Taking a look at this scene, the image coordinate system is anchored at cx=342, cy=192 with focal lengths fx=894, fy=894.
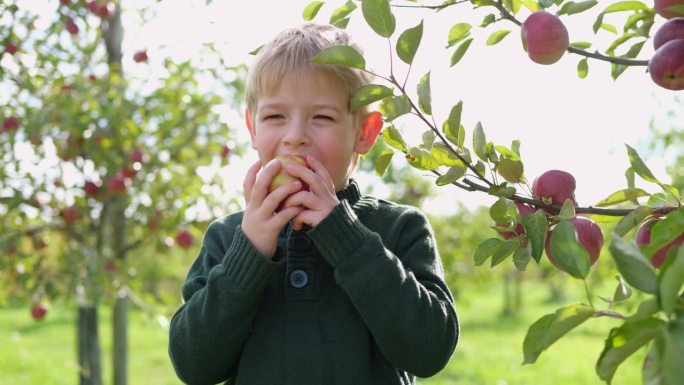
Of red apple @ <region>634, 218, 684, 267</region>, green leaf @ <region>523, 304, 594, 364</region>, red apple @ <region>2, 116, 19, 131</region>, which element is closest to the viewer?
green leaf @ <region>523, 304, 594, 364</region>

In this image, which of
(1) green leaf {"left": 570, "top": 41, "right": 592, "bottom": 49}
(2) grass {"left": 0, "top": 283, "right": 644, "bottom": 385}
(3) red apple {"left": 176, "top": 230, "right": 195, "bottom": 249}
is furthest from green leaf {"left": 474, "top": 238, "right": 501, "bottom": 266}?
(2) grass {"left": 0, "top": 283, "right": 644, "bottom": 385}

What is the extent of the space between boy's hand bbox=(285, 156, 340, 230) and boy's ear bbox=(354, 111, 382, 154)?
0.17m

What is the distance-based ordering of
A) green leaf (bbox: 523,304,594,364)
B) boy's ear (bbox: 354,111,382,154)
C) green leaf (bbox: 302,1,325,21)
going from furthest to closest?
boy's ear (bbox: 354,111,382,154) < green leaf (bbox: 302,1,325,21) < green leaf (bbox: 523,304,594,364)

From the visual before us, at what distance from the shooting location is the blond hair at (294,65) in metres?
1.43

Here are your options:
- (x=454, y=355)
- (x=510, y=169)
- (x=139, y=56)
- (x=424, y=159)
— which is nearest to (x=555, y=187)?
(x=510, y=169)

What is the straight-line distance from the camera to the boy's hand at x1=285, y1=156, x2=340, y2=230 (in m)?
1.33

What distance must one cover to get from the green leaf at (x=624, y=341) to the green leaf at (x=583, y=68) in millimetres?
705

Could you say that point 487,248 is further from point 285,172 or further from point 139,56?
point 139,56

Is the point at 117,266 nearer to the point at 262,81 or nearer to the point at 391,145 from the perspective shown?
the point at 262,81

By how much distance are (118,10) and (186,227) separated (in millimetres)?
1113

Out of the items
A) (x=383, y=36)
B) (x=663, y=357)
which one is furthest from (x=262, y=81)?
(x=663, y=357)

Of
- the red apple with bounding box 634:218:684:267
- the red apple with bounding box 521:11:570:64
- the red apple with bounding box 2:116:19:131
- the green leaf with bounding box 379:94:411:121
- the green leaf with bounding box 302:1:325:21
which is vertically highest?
the red apple with bounding box 2:116:19:131

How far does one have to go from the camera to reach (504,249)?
1.11 meters

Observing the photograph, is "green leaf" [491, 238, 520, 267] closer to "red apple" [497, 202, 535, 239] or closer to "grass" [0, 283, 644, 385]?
"red apple" [497, 202, 535, 239]
